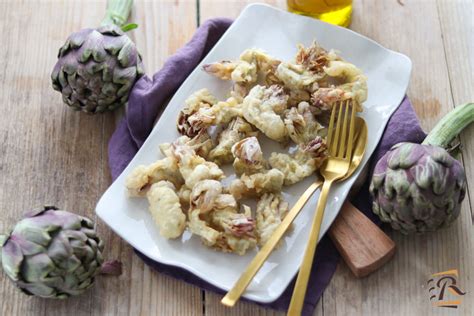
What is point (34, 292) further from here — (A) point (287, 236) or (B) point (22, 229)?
(A) point (287, 236)

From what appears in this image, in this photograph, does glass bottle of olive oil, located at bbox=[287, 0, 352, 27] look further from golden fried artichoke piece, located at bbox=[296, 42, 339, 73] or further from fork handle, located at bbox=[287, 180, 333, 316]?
fork handle, located at bbox=[287, 180, 333, 316]

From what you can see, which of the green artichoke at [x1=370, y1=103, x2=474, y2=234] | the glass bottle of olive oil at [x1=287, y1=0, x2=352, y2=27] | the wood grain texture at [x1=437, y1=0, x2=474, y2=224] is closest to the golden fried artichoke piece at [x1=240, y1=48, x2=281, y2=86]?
the glass bottle of olive oil at [x1=287, y1=0, x2=352, y2=27]

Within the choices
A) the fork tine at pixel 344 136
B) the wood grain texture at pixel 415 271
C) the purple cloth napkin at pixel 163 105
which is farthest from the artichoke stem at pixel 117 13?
the wood grain texture at pixel 415 271

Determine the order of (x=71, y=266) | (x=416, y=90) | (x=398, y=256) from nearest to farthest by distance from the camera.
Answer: (x=71, y=266), (x=398, y=256), (x=416, y=90)

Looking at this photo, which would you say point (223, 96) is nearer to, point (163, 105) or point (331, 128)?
point (163, 105)

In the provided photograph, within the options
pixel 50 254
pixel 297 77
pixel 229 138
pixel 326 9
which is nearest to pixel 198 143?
pixel 229 138

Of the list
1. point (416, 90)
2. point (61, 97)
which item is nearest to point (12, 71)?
point (61, 97)

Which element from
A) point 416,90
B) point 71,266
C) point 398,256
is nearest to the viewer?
point 71,266
